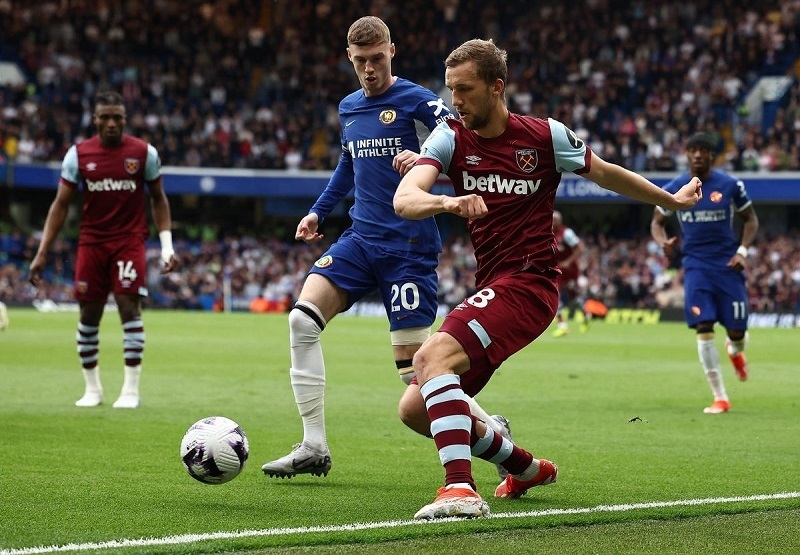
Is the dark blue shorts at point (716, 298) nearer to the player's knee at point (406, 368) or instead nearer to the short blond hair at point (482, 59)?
the player's knee at point (406, 368)

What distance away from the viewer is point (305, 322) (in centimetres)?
689

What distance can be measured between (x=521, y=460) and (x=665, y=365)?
11.6 metres

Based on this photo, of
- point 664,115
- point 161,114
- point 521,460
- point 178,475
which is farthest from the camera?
point 161,114

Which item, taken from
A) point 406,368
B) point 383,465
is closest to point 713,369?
point 383,465

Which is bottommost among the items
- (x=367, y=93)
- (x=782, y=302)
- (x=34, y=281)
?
(x=782, y=302)

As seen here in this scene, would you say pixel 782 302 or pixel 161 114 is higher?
pixel 161 114

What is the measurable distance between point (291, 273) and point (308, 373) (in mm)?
34507

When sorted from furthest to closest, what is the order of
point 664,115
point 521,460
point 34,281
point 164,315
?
1. point 664,115
2. point 164,315
3. point 34,281
4. point 521,460

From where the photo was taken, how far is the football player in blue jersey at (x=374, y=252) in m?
6.97

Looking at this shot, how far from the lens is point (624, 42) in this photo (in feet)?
137

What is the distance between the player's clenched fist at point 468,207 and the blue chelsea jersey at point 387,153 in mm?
2154

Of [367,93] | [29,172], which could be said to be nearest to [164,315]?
[29,172]

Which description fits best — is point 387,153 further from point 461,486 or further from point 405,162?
point 461,486

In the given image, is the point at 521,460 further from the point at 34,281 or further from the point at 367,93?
the point at 34,281
